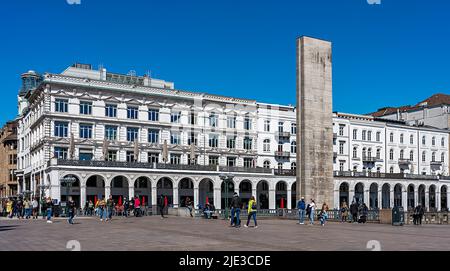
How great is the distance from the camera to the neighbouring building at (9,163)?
100m

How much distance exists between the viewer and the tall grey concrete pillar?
134 feet

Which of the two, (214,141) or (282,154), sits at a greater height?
(214,141)

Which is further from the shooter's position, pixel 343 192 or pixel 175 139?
pixel 343 192

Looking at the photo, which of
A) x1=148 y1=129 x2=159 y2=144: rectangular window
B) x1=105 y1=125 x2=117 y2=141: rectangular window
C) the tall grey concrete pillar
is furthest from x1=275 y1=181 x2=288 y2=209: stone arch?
the tall grey concrete pillar

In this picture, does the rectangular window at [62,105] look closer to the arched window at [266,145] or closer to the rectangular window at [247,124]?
the rectangular window at [247,124]

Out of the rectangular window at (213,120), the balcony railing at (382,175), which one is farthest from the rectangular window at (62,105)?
the balcony railing at (382,175)

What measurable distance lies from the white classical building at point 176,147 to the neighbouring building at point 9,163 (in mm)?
13200

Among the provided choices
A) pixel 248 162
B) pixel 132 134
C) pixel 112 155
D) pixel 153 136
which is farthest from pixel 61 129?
pixel 248 162

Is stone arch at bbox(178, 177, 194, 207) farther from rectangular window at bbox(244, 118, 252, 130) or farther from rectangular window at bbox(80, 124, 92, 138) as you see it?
rectangular window at bbox(80, 124, 92, 138)

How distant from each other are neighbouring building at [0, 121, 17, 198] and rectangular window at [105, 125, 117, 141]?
117 feet

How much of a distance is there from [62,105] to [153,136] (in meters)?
12.8

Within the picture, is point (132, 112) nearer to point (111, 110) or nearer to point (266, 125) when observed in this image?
point (111, 110)

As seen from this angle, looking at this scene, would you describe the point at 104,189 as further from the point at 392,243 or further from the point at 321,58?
the point at 392,243

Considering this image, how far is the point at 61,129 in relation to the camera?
67750 mm
